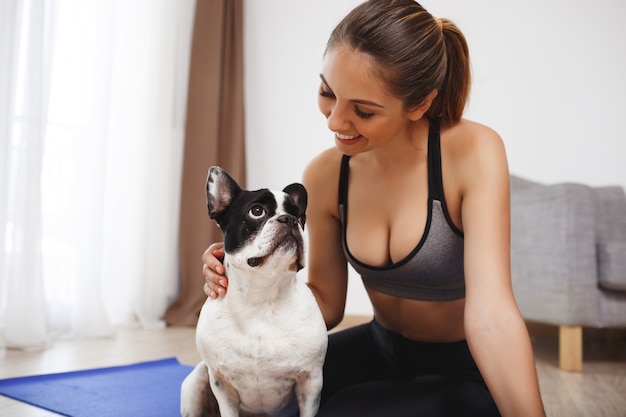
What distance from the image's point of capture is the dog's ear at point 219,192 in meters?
1.27

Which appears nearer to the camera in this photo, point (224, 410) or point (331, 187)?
point (224, 410)

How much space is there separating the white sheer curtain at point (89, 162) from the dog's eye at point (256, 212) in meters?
2.07

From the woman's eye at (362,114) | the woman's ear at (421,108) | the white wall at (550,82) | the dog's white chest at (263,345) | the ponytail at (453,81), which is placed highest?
the white wall at (550,82)

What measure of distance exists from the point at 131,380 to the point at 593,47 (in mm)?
3284

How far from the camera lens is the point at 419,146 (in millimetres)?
1430

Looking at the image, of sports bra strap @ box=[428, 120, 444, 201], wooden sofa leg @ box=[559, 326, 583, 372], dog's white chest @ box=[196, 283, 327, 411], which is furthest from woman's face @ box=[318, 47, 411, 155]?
wooden sofa leg @ box=[559, 326, 583, 372]

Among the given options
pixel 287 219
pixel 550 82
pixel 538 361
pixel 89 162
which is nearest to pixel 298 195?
pixel 287 219

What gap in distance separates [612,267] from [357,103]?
197 cm

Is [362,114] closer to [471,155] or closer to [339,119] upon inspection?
[339,119]

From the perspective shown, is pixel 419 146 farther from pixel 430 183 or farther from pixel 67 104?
pixel 67 104

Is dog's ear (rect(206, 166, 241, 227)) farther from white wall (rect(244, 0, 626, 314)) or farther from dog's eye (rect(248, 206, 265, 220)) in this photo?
white wall (rect(244, 0, 626, 314))

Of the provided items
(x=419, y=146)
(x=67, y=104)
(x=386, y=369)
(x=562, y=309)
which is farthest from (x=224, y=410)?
(x=67, y=104)

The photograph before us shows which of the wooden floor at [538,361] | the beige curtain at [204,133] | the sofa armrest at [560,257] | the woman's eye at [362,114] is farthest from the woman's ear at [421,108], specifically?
the beige curtain at [204,133]

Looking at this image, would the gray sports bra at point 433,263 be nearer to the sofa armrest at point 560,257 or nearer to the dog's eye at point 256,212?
the dog's eye at point 256,212
